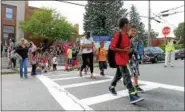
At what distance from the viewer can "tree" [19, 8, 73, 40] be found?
110 ft

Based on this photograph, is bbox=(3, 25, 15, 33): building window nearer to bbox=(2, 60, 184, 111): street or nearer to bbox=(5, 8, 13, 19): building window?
bbox=(5, 8, 13, 19): building window

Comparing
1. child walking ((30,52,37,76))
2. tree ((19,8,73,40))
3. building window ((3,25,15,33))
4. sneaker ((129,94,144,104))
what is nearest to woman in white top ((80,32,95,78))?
sneaker ((129,94,144,104))

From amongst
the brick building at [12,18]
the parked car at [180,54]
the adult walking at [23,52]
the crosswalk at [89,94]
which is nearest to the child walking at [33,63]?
the adult walking at [23,52]

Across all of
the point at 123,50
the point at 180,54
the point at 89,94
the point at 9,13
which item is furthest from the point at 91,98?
the point at 9,13

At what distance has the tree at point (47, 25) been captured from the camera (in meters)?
33.6

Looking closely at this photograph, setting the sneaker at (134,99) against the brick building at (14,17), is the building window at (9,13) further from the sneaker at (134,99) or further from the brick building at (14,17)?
the sneaker at (134,99)

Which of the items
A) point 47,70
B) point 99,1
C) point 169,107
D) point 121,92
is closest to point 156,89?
point 121,92

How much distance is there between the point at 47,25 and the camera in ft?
111

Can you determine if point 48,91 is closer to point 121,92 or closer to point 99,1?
point 121,92

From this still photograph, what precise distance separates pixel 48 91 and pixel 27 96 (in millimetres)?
659

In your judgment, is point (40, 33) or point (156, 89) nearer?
point (156, 89)

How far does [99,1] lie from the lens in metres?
30.6

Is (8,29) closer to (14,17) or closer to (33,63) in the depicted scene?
(14,17)

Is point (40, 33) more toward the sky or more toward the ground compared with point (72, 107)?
more toward the sky
